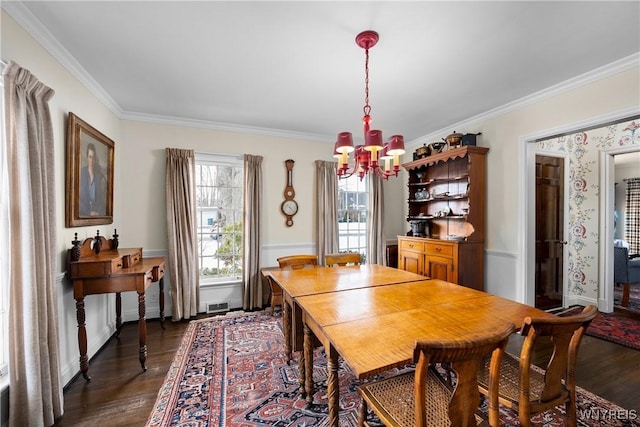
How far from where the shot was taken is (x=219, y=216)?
402 centimetres

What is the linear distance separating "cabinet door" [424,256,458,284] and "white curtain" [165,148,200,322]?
10.3 ft

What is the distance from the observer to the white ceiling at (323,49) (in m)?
1.73

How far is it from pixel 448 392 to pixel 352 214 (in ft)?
11.6

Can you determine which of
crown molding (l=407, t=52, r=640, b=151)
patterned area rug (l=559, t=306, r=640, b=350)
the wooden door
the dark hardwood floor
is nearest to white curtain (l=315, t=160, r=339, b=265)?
crown molding (l=407, t=52, r=640, b=151)

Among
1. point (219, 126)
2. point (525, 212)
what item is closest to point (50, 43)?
A: point (219, 126)

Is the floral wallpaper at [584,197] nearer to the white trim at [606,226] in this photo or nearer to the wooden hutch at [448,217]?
the white trim at [606,226]

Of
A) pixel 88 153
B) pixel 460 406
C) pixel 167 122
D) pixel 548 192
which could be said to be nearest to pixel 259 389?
pixel 460 406

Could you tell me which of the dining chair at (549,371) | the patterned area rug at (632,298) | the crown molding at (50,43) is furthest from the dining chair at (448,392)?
the patterned area rug at (632,298)

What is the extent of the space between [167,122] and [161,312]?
95.6 inches

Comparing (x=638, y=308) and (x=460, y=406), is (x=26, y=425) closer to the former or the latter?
(x=460, y=406)

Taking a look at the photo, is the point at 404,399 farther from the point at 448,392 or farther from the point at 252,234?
the point at 252,234

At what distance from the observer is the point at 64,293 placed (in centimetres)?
228

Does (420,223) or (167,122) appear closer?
(167,122)

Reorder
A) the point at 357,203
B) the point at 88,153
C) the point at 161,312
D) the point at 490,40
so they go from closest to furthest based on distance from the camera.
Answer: the point at 490,40, the point at 88,153, the point at 161,312, the point at 357,203
